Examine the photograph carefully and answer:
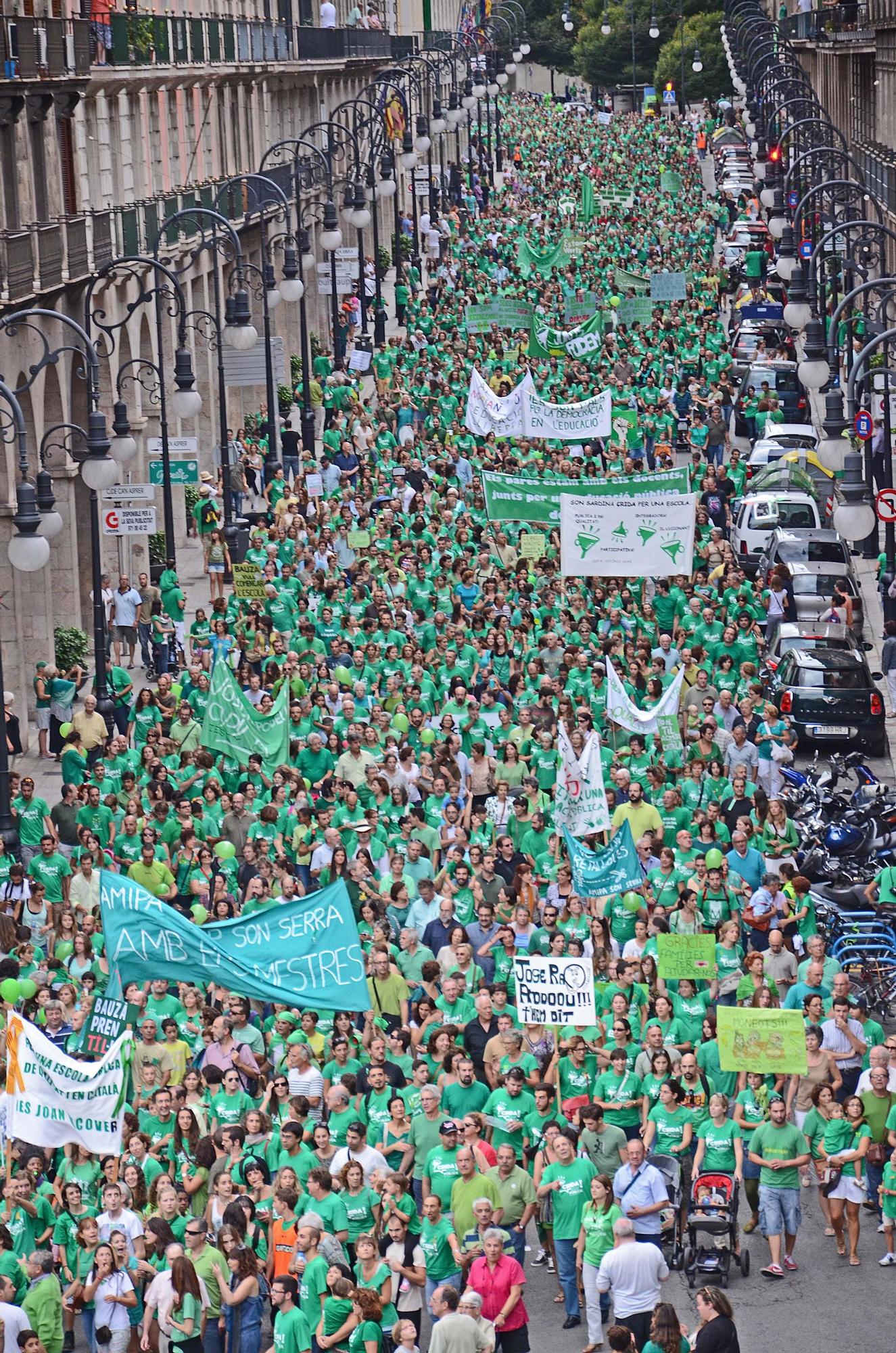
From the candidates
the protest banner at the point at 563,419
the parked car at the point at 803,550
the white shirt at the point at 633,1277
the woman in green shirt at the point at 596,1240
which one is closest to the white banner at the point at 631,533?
the parked car at the point at 803,550

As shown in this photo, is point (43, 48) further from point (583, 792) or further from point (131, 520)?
point (583, 792)

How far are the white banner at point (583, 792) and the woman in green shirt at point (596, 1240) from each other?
22.3ft

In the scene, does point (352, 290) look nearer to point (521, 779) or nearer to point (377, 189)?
point (377, 189)

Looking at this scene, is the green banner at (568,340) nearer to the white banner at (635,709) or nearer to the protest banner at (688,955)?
the white banner at (635,709)

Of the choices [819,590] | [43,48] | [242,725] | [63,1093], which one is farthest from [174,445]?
[63,1093]

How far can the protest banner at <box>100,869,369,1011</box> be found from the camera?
1812 centimetres

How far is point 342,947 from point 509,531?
17.6 metres

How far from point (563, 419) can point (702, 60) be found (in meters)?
109

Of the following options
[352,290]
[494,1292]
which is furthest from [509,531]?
[352,290]

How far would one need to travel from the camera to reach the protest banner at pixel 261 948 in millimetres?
18125

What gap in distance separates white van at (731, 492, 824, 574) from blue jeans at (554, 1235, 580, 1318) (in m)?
21.2

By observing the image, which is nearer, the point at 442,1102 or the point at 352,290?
the point at 442,1102

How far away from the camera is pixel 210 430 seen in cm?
5628

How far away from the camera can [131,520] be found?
1286 inches
